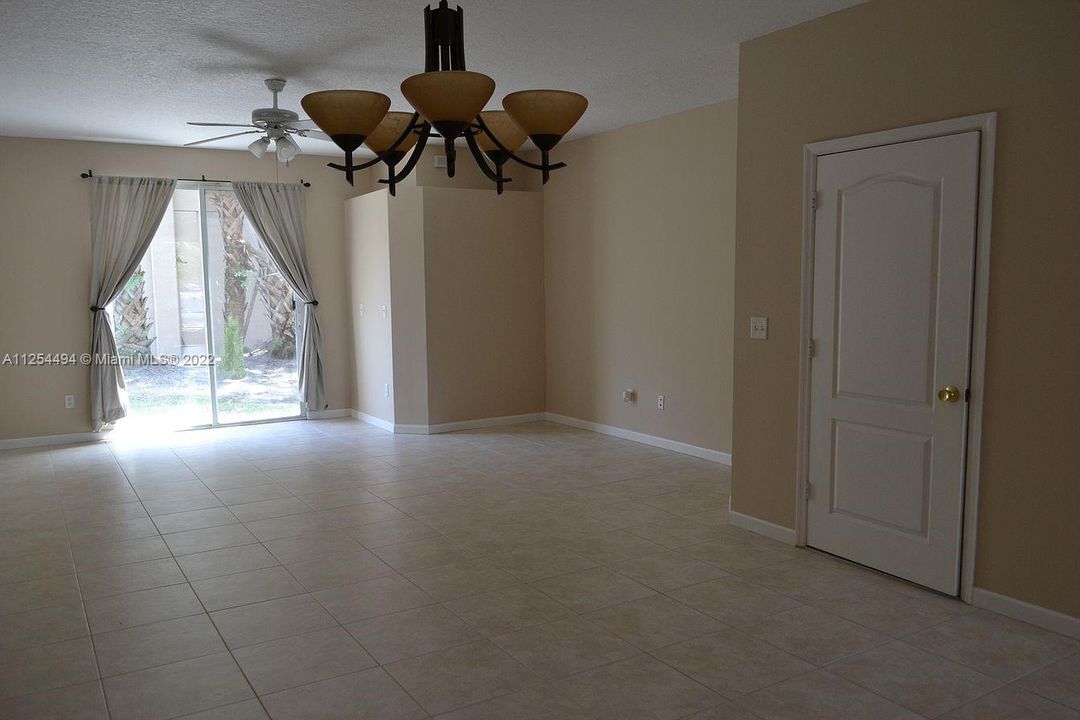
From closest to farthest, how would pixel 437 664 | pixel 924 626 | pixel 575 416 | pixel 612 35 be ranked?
pixel 437 664, pixel 924 626, pixel 612 35, pixel 575 416

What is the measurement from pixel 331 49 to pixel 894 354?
10.4 ft

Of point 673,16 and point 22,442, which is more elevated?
point 673,16

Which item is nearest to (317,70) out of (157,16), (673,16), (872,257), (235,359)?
(157,16)

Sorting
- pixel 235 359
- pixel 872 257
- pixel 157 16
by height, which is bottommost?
pixel 235 359

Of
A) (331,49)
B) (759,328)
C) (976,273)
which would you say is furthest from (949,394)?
(331,49)

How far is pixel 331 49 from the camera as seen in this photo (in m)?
4.07

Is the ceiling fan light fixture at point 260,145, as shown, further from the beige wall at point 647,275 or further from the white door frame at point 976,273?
the white door frame at point 976,273

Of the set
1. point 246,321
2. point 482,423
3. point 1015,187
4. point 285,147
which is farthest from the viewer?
point 246,321

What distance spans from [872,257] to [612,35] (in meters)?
1.68

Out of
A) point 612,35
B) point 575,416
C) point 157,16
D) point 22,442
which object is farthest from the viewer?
point 575,416

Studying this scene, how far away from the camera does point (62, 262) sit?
6750 millimetres

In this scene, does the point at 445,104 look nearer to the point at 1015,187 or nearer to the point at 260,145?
the point at 1015,187

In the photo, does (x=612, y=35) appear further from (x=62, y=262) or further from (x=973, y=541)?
(x=62, y=262)

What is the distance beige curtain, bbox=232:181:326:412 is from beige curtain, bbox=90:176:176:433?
2.86 feet
